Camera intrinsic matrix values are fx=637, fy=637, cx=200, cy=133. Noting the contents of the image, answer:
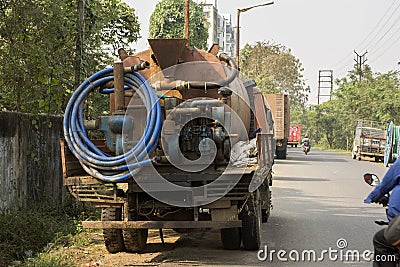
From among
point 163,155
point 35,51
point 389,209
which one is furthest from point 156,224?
point 35,51

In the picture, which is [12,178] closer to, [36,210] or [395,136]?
[36,210]

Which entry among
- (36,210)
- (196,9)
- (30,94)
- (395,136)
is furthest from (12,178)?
(395,136)

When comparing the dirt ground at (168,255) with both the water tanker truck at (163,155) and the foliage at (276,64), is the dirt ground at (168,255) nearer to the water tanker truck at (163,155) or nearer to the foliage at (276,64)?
the water tanker truck at (163,155)

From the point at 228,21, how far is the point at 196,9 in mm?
101853

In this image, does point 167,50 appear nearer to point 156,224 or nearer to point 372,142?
point 156,224

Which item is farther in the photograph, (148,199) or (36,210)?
(36,210)

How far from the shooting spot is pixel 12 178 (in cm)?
1002

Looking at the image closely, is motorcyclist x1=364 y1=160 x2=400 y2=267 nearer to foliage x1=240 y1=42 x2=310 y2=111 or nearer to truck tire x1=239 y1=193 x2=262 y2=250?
truck tire x1=239 y1=193 x2=262 y2=250

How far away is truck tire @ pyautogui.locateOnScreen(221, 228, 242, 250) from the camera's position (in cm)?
870

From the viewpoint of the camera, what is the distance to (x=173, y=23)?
29.4 meters

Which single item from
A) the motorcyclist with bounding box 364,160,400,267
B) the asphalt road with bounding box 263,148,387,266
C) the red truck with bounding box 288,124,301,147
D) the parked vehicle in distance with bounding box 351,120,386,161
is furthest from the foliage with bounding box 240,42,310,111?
the motorcyclist with bounding box 364,160,400,267

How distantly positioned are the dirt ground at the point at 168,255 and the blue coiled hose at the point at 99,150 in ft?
4.06

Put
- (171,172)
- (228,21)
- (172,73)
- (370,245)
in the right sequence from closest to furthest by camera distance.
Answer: (171,172), (172,73), (370,245), (228,21)

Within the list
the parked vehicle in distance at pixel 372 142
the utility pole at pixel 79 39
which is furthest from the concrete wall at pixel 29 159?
the parked vehicle in distance at pixel 372 142
